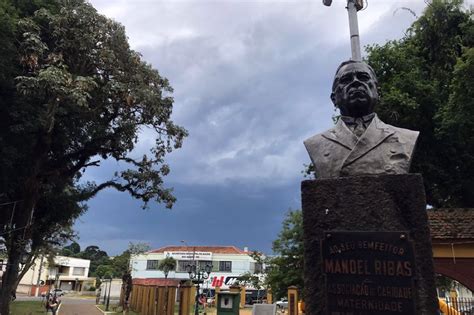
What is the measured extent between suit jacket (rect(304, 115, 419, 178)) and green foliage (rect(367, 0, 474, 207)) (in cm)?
1216

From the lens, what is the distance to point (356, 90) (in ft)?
Answer: 13.4

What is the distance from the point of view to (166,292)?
19234 millimetres

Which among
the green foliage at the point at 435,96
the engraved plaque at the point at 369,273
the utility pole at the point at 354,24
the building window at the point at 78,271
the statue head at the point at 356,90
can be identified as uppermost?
the green foliage at the point at 435,96

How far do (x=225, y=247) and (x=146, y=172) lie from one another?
35.8 m

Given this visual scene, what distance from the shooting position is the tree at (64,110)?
43.3 ft

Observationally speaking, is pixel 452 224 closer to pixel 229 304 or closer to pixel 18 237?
pixel 229 304

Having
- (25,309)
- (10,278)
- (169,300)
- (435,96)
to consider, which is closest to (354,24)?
(435,96)

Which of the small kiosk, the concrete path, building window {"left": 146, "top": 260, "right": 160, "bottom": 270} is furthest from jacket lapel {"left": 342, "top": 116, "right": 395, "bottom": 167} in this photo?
building window {"left": 146, "top": 260, "right": 160, "bottom": 270}

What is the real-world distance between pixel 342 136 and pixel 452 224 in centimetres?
1057

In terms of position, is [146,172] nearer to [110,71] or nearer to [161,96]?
[161,96]

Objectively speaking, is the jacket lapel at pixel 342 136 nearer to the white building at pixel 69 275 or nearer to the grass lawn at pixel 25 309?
the grass lawn at pixel 25 309

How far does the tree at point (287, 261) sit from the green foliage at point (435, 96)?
22.9 feet

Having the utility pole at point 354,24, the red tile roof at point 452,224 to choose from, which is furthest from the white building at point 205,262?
the utility pole at point 354,24

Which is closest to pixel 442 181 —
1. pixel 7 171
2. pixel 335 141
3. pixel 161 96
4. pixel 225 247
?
pixel 161 96
